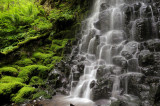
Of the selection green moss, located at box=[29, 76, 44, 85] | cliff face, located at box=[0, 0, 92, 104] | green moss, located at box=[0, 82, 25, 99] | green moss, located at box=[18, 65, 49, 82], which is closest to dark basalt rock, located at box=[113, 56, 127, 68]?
cliff face, located at box=[0, 0, 92, 104]

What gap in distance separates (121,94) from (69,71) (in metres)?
3.94

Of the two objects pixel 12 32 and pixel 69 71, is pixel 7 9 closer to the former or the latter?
pixel 12 32

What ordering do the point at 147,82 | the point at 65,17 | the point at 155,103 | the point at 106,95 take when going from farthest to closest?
the point at 65,17
the point at 106,95
the point at 147,82
the point at 155,103

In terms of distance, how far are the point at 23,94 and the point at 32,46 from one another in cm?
544

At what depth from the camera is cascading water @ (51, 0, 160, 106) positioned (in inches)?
219

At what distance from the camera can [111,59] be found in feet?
23.6

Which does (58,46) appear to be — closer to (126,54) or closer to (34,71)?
(34,71)

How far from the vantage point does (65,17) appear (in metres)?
11.2

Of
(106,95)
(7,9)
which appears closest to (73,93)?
(106,95)

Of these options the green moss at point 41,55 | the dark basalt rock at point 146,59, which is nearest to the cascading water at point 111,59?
the dark basalt rock at point 146,59

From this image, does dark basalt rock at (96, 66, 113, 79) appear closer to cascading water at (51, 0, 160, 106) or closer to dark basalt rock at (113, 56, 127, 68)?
cascading water at (51, 0, 160, 106)

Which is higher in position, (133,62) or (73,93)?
(133,62)

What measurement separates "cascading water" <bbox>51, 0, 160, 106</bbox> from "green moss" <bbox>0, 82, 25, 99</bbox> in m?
3.35

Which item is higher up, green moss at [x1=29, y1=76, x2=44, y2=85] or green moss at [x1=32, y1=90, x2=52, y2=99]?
green moss at [x1=29, y1=76, x2=44, y2=85]
